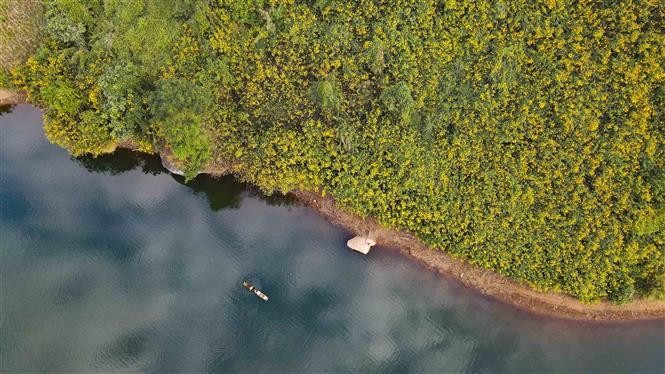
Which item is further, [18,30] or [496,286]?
[18,30]

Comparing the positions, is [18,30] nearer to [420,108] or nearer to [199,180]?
[199,180]

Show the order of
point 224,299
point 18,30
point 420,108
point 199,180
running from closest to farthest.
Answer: point 420,108, point 224,299, point 18,30, point 199,180

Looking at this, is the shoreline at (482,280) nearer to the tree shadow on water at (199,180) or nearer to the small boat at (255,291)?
the tree shadow on water at (199,180)

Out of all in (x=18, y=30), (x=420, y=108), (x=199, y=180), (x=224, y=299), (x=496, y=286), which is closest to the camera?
(x=420, y=108)

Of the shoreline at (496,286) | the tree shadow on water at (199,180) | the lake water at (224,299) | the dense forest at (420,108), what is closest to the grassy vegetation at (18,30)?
the dense forest at (420,108)

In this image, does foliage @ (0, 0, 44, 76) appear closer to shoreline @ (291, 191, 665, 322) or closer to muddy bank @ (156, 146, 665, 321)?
muddy bank @ (156, 146, 665, 321)

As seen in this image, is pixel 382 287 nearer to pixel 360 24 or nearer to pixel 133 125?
pixel 360 24

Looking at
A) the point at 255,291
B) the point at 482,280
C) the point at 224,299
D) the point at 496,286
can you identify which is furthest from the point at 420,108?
the point at 224,299

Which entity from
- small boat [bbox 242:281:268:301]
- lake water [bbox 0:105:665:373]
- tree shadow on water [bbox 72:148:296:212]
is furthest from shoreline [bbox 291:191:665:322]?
small boat [bbox 242:281:268:301]
